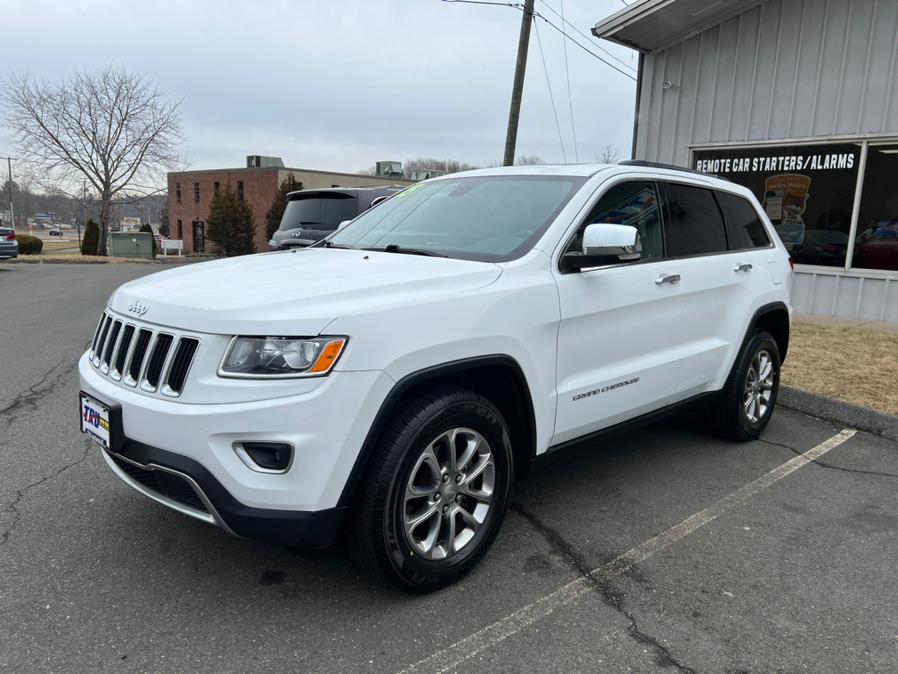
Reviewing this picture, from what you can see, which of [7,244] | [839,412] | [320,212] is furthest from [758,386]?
[7,244]

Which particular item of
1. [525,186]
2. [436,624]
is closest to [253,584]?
[436,624]

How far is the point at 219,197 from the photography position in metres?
44.3

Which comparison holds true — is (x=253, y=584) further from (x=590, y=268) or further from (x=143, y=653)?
(x=590, y=268)

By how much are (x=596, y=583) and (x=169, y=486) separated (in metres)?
1.84

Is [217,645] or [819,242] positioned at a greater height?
[819,242]

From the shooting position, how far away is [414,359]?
267 centimetres

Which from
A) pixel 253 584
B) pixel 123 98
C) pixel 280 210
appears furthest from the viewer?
pixel 280 210

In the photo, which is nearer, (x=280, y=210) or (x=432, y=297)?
(x=432, y=297)

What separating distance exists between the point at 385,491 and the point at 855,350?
681 cm

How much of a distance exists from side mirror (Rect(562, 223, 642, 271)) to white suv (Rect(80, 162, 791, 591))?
1 cm

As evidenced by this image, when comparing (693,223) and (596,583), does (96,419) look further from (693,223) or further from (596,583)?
(693,223)

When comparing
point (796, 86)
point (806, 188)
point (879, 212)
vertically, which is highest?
→ point (796, 86)

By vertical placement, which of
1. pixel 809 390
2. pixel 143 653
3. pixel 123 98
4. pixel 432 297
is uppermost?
pixel 123 98

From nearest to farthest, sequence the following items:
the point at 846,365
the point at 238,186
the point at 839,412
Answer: the point at 839,412
the point at 846,365
the point at 238,186
